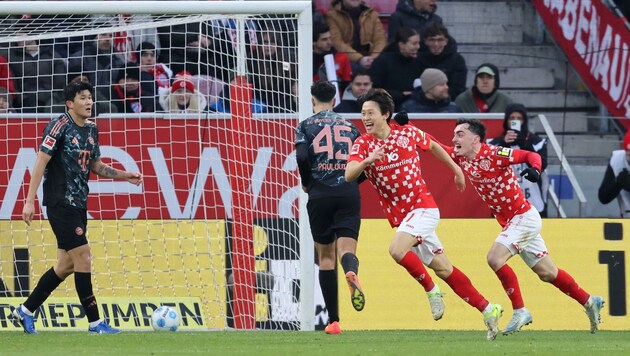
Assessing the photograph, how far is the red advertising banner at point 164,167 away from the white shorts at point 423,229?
8.13ft

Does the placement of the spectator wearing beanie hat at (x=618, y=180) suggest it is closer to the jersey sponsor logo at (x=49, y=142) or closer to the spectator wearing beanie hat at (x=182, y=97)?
the spectator wearing beanie hat at (x=182, y=97)

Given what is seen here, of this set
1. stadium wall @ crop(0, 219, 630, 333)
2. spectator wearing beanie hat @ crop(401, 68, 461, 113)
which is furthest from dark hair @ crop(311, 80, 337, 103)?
spectator wearing beanie hat @ crop(401, 68, 461, 113)

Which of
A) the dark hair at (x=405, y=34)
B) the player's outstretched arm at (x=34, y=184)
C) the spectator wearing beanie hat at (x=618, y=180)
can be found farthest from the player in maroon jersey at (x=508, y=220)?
the dark hair at (x=405, y=34)

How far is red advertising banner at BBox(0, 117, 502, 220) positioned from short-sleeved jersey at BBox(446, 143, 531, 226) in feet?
7.57

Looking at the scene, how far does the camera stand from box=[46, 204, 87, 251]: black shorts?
11070 millimetres

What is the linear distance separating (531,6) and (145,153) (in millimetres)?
7606

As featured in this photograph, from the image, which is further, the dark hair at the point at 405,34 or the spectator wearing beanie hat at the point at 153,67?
the dark hair at the point at 405,34

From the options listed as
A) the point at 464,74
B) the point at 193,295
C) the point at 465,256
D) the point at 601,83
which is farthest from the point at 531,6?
the point at 193,295

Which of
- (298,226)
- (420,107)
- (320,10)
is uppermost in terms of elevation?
(320,10)

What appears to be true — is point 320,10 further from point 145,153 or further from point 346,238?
point 346,238

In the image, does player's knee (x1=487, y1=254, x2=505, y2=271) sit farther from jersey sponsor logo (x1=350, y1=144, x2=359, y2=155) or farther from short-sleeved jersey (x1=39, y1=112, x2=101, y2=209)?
short-sleeved jersey (x1=39, y1=112, x2=101, y2=209)

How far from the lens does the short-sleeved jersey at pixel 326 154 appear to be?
36.4 feet

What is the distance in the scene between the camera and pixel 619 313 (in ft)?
43.0

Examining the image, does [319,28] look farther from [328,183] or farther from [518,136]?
[328,183]
